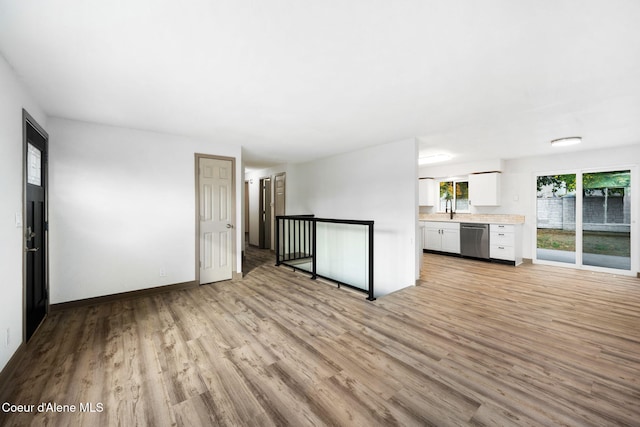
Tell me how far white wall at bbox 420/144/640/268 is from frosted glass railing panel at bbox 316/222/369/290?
3532 millimetres

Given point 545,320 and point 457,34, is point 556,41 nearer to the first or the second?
point 457,34

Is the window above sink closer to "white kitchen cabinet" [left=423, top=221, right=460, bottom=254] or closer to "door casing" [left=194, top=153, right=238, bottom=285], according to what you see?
"white kitchen cabinet" [left=423, top=221, right=460, bottom=254]

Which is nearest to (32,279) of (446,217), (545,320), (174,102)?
(174,102)

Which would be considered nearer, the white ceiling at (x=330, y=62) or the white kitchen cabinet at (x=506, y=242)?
the white ceiling at (x=330, y=62)

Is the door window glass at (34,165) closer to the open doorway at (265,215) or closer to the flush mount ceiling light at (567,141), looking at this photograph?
the open doorway at (265,215)

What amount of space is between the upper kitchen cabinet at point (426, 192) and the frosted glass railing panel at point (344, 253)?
2.91m

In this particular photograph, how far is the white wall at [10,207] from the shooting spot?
6.36 feet

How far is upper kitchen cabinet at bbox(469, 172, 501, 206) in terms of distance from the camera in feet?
20.0

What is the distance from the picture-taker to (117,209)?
138 inches

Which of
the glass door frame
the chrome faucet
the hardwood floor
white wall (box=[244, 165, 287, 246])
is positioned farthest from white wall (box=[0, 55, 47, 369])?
the glass door frame

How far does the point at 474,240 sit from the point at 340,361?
531cm

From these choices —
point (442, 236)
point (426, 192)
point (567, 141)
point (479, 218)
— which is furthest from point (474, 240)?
point (567, 141)

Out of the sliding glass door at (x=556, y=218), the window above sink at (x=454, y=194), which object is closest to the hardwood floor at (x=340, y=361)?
the sliding glass door at (x=556, y=218)

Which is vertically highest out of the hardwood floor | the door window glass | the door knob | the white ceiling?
the white ceiling
